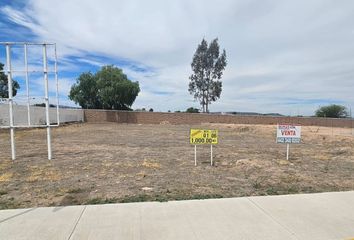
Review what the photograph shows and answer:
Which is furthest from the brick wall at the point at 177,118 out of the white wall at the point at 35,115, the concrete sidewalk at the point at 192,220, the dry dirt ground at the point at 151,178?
the concrete sidewalk at the point at 192,220

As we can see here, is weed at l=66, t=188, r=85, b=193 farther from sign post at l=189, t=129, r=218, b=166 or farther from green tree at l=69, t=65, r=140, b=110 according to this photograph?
green tree at l=69, t=65, r=140, b=110

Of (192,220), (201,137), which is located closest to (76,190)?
(192,220)

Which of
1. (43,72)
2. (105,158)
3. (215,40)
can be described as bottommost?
(105,158)

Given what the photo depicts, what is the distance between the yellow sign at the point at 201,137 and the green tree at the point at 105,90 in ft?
131

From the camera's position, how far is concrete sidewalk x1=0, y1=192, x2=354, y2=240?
12.8ft

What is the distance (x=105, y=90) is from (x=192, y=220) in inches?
1779

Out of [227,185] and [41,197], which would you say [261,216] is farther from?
[41,197]

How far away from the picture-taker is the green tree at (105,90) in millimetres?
47844

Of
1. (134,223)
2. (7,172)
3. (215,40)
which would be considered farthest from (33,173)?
(215,40)

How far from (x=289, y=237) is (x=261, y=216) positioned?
0.72m

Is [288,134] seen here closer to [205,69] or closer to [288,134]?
[288,134]

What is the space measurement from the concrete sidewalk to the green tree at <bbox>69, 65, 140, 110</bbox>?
43853 millimetres

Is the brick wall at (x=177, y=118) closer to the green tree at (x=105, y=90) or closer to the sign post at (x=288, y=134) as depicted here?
the green tree at (x=105, y=90)

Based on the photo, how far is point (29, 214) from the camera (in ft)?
15.0
